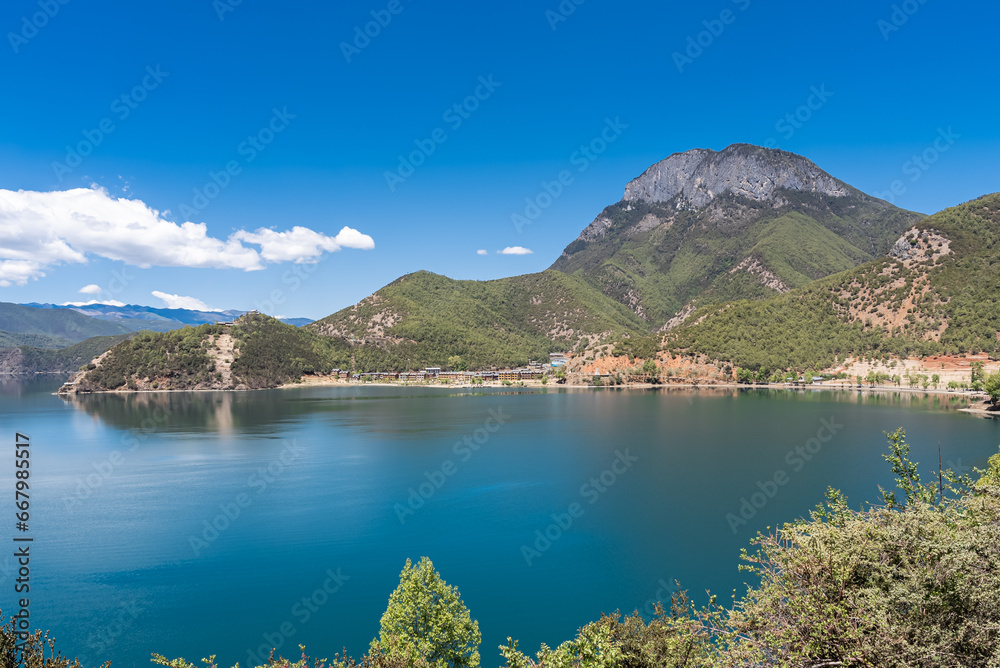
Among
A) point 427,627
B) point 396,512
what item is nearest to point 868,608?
point 427,627

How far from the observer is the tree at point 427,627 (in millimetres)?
17891

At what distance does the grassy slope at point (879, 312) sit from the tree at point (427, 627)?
139m

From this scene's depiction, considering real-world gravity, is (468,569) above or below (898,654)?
below

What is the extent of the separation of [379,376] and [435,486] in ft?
470

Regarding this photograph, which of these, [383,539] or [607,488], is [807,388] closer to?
[607,488]

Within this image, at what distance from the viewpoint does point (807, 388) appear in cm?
12925

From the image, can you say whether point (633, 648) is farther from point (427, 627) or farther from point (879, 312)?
point (879, 312)

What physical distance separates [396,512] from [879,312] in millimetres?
147529

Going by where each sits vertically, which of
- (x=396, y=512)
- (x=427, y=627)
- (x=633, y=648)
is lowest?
(x=396, y=512)

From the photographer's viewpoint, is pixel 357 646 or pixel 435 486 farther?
pixel 435 486

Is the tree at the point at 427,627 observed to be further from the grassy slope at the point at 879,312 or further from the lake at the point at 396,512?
the grassy slope at the point at 879,312

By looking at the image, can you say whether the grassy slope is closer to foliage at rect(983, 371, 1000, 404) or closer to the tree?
foliage at rect(983, 371, 1000, 404)

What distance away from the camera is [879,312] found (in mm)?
141875

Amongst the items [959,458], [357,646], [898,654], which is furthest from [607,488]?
[898,654]
